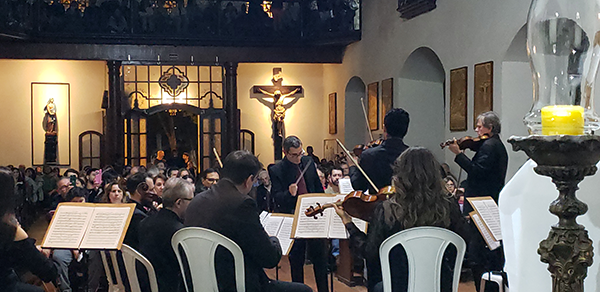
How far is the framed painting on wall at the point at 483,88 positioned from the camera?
32.7ft

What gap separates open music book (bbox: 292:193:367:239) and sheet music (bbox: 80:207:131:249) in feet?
3.76

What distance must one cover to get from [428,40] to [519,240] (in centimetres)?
1043

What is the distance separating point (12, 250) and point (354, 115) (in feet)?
42.5

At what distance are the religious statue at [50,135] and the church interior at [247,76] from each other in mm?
36

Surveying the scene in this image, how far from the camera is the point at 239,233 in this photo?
415 cm

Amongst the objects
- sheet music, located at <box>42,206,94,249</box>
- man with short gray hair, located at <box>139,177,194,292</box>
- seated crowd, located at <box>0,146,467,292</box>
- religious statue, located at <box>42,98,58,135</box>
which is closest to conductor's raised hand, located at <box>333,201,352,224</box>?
seated crowd, located at <box>0,146,467,292</box>

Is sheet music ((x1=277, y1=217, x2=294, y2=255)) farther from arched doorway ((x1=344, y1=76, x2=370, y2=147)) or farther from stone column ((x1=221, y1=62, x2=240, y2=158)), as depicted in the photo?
arched doorway ((x1=344, y1=76, x2=370, y2=147))

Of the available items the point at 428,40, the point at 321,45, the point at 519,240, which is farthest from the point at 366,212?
the point at 321,45

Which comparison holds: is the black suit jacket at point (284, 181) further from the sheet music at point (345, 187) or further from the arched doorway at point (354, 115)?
the arched doorway at point (354, 115)

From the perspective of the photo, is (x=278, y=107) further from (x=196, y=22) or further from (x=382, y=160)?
(x=382, y=160)

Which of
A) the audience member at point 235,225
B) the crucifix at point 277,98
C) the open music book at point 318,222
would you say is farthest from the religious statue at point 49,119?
the audience member at point 235,225

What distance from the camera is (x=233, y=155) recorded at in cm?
441

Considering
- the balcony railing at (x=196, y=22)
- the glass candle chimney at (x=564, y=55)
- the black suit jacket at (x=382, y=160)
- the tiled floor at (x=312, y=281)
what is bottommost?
the tiled floor at (x=312, y=281)

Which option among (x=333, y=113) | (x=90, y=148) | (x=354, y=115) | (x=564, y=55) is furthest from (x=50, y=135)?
(x=564, y=55)
